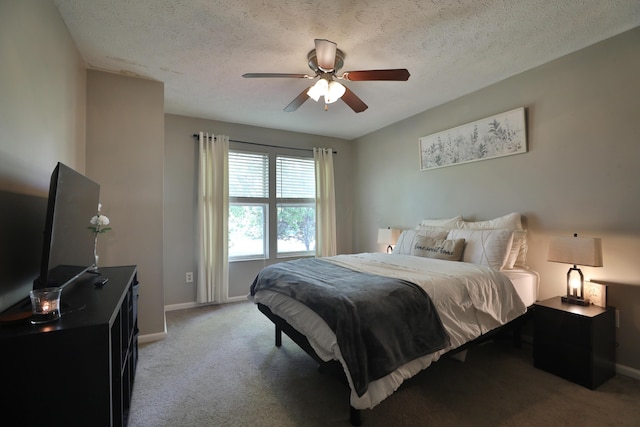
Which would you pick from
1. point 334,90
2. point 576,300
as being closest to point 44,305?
point 334,90

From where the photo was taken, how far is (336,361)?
170 centimetres

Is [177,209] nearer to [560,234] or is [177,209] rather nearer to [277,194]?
[277,194]

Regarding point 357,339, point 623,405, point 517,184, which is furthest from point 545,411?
point 517,184

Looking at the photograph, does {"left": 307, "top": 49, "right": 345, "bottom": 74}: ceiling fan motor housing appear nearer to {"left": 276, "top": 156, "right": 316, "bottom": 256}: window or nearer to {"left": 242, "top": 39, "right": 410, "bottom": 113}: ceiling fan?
{"left": 242, "top": 39, "right": 410, "bottom": 113}: ceiling fan

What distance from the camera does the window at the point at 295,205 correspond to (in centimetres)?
469

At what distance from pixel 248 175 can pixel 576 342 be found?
161 inches

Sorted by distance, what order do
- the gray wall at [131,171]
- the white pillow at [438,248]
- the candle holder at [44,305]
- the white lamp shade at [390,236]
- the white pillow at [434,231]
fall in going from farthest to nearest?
the white lamp shade at [390,236] < the white pillow at [434,231] < the white pillow at [438,248] < the gray wall at [131,171] < the candle holder at [44,305]

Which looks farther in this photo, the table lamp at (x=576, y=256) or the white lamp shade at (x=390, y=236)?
the white lamp shade at (x=390, y=236)

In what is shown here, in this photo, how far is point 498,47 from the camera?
243 cm

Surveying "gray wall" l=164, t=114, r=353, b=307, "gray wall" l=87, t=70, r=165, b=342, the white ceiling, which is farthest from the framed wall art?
"gray wall" l=87, t=70, r=165, b=342

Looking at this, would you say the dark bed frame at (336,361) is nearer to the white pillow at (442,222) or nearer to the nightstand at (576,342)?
→ the nightstand at (576,342)

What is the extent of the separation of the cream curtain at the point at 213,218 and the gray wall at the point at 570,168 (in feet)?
9.55

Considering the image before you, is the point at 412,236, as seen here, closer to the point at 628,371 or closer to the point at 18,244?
the point at 628,371

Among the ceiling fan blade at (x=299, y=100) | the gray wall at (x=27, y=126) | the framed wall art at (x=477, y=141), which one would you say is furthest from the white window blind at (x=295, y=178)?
the gray wall at (x=27, y=126)
